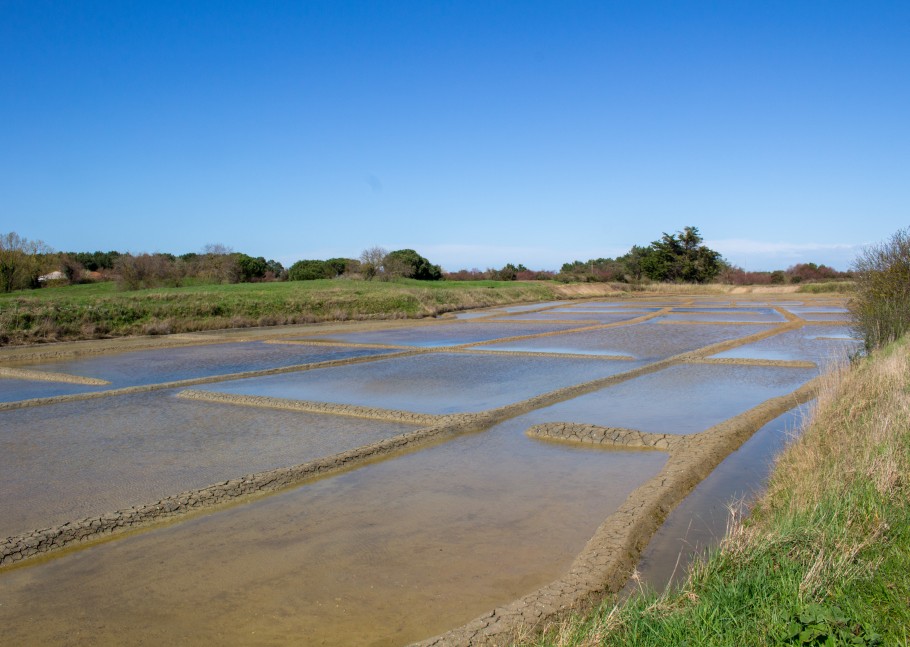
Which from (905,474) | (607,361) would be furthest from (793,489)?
(607,361)

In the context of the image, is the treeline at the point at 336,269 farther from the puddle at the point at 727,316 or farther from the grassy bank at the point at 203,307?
the puddle at the point at 727,316

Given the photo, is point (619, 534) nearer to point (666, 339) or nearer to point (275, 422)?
point (275, 422)

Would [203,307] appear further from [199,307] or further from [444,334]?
[444,334]

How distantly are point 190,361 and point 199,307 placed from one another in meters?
10.7

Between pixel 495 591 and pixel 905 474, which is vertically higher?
pixel 905 474

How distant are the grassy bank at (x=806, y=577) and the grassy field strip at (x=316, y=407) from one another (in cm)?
474

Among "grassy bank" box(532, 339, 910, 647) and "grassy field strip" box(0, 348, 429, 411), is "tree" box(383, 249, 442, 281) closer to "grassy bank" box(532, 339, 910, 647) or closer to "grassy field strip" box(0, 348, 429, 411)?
"grassy field strip" box(0, 348, 429, 411)

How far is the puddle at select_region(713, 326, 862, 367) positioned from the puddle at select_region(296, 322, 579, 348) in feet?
21.7

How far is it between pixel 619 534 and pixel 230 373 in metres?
10.3

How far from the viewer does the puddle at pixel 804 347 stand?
14.7 meters

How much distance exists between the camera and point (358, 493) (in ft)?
19.5

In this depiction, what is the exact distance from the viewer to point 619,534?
15.4ft

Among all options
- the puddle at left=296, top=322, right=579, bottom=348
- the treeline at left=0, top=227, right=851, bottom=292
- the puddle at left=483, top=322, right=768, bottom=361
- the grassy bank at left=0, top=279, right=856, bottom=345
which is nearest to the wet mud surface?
the puddle at left=483, top=322, right=768, bottom=361

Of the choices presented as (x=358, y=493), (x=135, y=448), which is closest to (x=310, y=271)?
(x=135, y=448)
